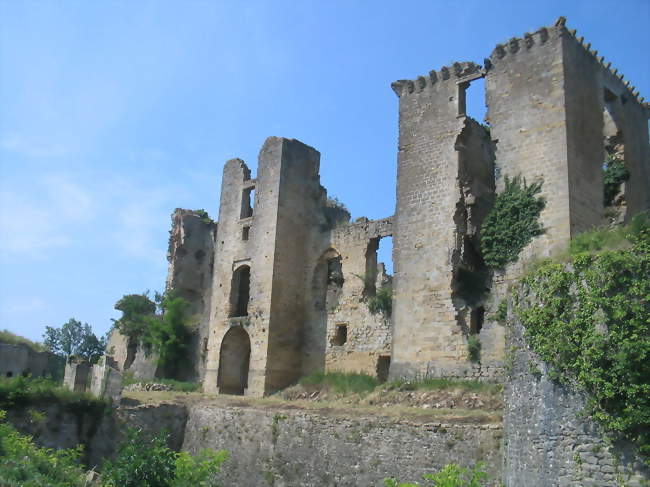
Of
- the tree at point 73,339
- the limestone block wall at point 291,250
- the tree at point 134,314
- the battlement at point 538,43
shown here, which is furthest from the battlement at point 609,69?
the tree at point 73,339

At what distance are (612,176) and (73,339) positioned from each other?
46.0m

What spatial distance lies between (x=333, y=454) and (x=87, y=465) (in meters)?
6.87

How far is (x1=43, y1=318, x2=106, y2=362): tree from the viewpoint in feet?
171

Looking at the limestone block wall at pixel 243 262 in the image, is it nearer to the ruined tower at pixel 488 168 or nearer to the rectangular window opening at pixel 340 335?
the rectangular window opening at pixel 340 335

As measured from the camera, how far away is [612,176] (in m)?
18.0

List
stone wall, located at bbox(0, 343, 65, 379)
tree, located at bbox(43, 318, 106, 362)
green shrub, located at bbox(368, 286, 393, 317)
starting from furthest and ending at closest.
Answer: tree, located at bbox(43, 318, 106, 362), green shrub, located at bbox(368, 286, 393, 317), stone wall, located at bbox(0, 343, 65, 379)

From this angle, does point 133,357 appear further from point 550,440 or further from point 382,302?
point 550,440

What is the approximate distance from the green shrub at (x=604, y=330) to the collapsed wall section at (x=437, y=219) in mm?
7591

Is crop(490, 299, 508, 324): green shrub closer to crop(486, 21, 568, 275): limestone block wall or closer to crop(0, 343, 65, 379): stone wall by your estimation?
crop(486, 21, 568, 275): limestone block wall

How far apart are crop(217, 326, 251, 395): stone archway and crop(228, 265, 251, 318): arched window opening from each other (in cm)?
76

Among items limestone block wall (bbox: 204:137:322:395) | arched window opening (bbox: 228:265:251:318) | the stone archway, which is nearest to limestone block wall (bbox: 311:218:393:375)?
limestone block wall (bbox: 204:137:322:395)

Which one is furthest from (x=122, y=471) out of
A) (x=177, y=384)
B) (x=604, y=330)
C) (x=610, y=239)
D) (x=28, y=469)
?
(x=177, y=384)

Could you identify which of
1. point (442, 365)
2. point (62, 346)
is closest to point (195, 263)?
point (442, 365)

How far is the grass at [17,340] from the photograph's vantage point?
2169cm
